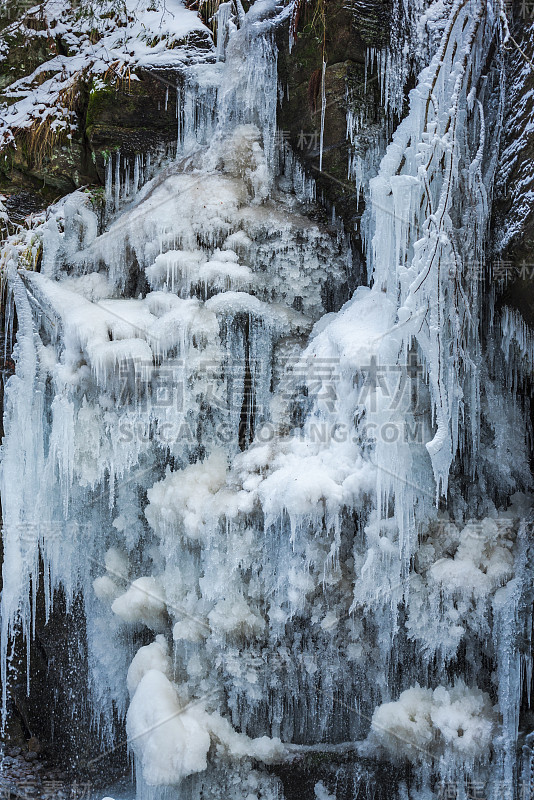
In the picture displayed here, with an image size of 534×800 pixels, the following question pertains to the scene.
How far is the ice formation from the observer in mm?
4207

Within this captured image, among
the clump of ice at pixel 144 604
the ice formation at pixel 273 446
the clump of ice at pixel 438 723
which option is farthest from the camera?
the clump of ice at pixel 144 604

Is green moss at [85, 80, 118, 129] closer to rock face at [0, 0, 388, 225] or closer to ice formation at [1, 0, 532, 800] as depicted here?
rock face at [0, 0, 388, 225]

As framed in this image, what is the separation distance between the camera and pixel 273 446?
4820 mm

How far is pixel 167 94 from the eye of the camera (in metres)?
6.14

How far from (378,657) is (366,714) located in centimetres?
48

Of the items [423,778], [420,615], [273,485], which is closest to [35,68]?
[273,485]

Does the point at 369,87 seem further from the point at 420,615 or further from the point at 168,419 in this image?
the point at 420,615

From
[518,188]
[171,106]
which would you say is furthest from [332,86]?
[518,188]

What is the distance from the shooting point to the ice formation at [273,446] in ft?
13.8

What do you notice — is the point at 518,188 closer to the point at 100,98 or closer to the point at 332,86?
the point at 332,86

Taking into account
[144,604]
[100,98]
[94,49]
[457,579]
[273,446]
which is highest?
[94,49]

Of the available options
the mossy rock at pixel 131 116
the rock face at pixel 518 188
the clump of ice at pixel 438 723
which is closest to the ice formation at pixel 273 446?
the clump of ice at pixel 438 723

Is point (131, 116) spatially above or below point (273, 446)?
above

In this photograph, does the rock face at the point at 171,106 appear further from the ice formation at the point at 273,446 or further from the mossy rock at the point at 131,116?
the ice formation at the point at 273,446
